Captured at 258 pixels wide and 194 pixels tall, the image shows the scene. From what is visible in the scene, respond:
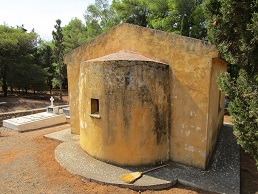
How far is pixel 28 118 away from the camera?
1383cm

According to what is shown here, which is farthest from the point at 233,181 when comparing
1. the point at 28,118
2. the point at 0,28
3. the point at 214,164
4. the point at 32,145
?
the point at 0,28

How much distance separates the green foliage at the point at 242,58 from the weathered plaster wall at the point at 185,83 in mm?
1017

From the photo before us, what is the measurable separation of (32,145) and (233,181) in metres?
9.11

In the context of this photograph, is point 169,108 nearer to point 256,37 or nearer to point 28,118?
point 256,37

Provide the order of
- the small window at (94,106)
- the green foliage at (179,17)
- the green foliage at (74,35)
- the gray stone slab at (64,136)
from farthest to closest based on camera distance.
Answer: the green foliage at (74,35), the green foliage at (179,17), the gray stone slab at (64,136), the small window at (94,106)

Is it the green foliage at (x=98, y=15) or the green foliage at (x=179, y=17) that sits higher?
the green foliage at (x=98, y=15)

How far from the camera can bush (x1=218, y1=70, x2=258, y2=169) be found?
498cm

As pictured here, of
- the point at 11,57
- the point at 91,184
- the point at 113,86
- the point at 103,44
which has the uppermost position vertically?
the point at 11,57

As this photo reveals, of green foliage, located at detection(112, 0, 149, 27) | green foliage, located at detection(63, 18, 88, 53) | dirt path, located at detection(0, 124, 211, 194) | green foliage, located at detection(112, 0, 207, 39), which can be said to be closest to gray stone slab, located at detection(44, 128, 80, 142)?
dirt path, located at detection(0, 124, 211, 194)

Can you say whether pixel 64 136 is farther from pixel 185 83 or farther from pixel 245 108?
pixel 245 108

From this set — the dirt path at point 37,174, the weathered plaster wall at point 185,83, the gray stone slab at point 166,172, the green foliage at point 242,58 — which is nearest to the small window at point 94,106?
the gray stone slab at point 166,172

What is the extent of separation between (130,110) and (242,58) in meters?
3.91

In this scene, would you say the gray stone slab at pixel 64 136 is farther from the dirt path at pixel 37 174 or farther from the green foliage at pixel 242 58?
the green foliage at pixel 242 58

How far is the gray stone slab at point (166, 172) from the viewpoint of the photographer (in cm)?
616
